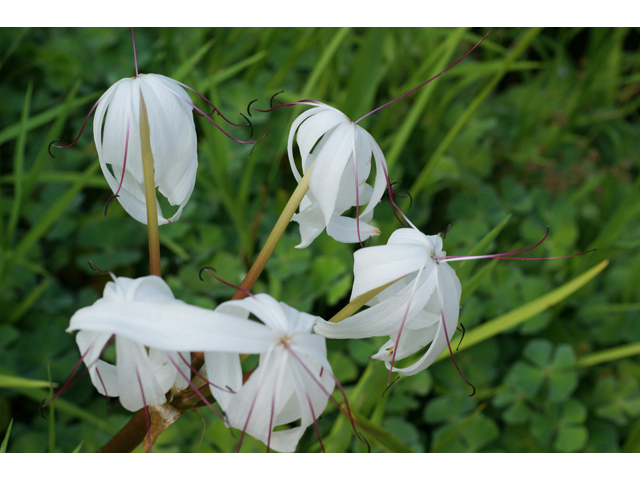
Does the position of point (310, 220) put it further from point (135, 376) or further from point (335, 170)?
point (135, 376)

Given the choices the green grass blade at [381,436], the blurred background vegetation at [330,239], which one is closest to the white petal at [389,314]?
the green grass blade at [381,436]

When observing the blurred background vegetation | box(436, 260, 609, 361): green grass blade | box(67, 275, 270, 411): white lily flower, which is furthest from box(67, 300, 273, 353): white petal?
box(436, 260, 609, 361): green grass blade

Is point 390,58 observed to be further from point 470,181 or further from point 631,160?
point 631,160

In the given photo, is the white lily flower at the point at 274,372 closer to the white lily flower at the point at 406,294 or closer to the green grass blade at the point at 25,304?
the white lily flower at the point at 406,294

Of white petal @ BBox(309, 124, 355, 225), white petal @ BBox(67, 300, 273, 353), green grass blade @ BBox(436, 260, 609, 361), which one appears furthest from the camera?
green grass blade @ BBox(436, 260, 609, 361)

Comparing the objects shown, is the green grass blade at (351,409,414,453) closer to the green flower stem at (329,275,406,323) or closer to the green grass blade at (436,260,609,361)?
the green flower stem at (329,275,406,323)
